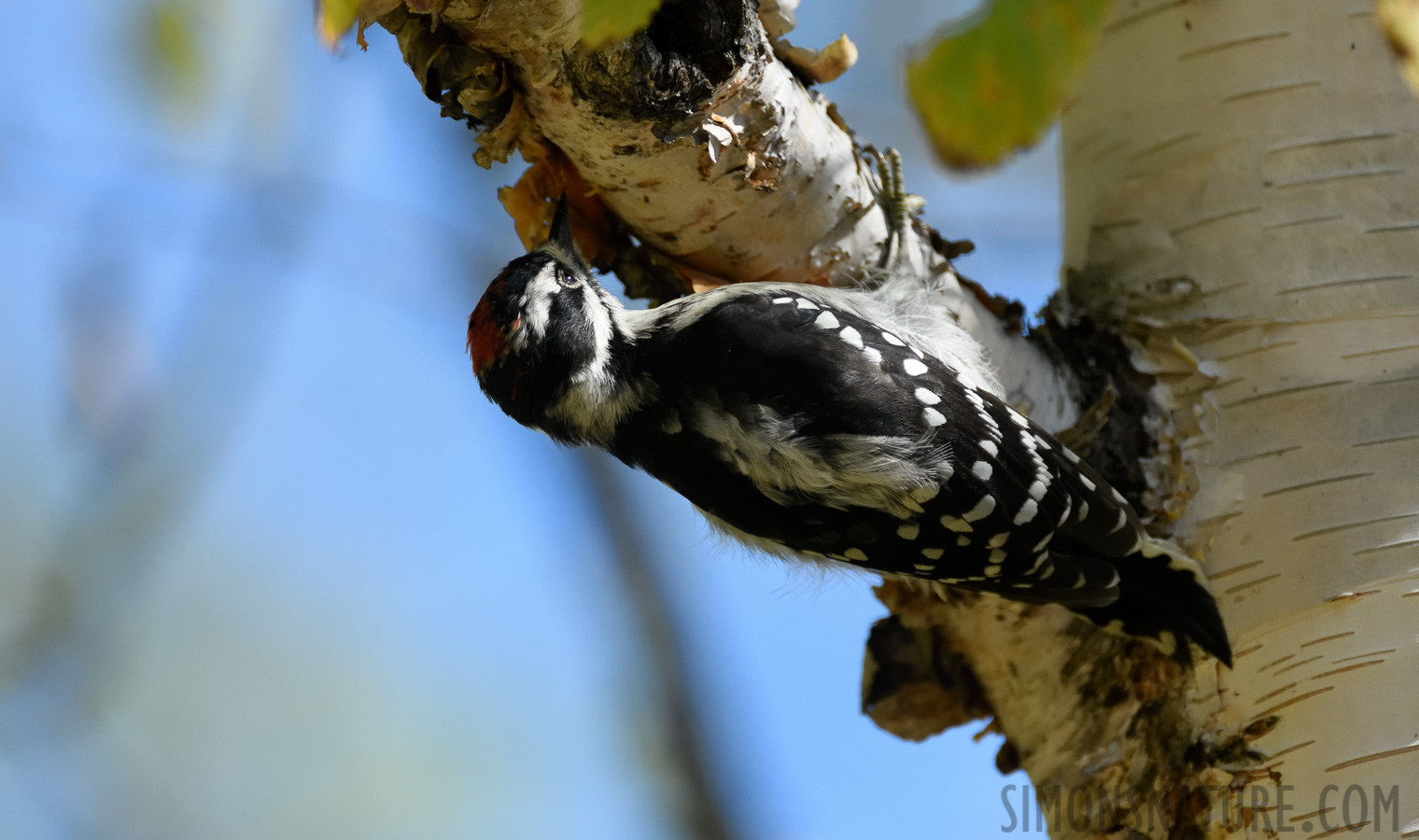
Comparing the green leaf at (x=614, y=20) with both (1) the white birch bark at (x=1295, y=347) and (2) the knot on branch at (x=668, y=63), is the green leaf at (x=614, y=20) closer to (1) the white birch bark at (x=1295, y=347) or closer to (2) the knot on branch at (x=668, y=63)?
(2) the knot on branch at (x=668, y=63)

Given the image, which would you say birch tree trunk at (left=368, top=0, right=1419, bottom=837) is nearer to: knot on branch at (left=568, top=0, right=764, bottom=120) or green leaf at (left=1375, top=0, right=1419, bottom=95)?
knot on branch at (left=568, top=0, right=764, bottom=120)

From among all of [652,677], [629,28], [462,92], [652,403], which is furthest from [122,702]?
[629,28]

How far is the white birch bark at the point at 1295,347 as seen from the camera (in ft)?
6.56

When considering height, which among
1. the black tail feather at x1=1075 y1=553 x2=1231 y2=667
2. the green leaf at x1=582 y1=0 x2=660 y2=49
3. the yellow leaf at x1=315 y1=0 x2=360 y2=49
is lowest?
the green leaf at x1=582 y1=0 x2=660 y2=49

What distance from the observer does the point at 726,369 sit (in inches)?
87.4

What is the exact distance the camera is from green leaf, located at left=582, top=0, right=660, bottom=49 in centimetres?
80

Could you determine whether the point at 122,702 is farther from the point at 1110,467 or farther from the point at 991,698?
the point at 1110,467

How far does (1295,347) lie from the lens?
2.20 m

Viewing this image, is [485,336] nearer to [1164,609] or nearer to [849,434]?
[849,434]

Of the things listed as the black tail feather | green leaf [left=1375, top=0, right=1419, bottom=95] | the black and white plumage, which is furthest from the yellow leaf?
the black tail feather

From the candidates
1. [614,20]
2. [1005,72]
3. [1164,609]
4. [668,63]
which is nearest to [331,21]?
[614,20]

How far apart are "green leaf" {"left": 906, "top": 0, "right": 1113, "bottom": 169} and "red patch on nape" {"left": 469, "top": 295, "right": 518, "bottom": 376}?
160 centimetres

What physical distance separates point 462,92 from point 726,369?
0.78 metres

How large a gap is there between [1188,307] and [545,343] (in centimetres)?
143
